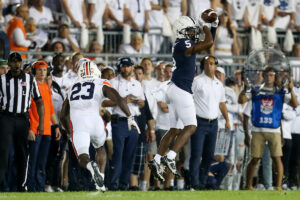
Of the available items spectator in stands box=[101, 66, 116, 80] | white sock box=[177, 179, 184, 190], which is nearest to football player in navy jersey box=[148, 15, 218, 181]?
spectator in stands box=[101, 66, 116, 80]

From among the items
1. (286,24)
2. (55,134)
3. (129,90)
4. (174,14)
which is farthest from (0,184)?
(286,24)

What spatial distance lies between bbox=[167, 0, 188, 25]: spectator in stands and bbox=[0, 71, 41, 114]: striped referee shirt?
674cm

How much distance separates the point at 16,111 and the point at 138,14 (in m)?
6.37

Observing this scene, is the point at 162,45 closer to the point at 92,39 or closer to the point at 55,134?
the point at 92,39

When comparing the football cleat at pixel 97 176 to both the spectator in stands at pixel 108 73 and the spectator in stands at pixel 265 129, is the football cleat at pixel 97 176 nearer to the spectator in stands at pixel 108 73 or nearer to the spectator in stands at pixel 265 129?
the spectator in stands at pixel 265 129

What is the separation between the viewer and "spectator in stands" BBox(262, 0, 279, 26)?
21.3m

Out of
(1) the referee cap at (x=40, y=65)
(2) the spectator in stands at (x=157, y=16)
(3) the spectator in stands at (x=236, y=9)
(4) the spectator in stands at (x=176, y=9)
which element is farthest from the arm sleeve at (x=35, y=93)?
(3) the spectator in stands at (x=236, y=9)

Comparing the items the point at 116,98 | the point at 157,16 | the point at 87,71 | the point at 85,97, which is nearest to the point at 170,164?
the point at 116,98

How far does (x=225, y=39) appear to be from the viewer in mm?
19672

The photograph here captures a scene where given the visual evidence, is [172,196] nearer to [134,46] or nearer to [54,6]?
[134,46]

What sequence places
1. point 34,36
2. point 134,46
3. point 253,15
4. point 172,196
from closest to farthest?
point 172,196 < point 34,36 < point 134,46 < point 253,15

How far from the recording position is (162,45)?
19.0 metres

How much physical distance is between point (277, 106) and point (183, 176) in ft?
6.76

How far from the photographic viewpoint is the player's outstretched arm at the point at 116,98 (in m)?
12.3
